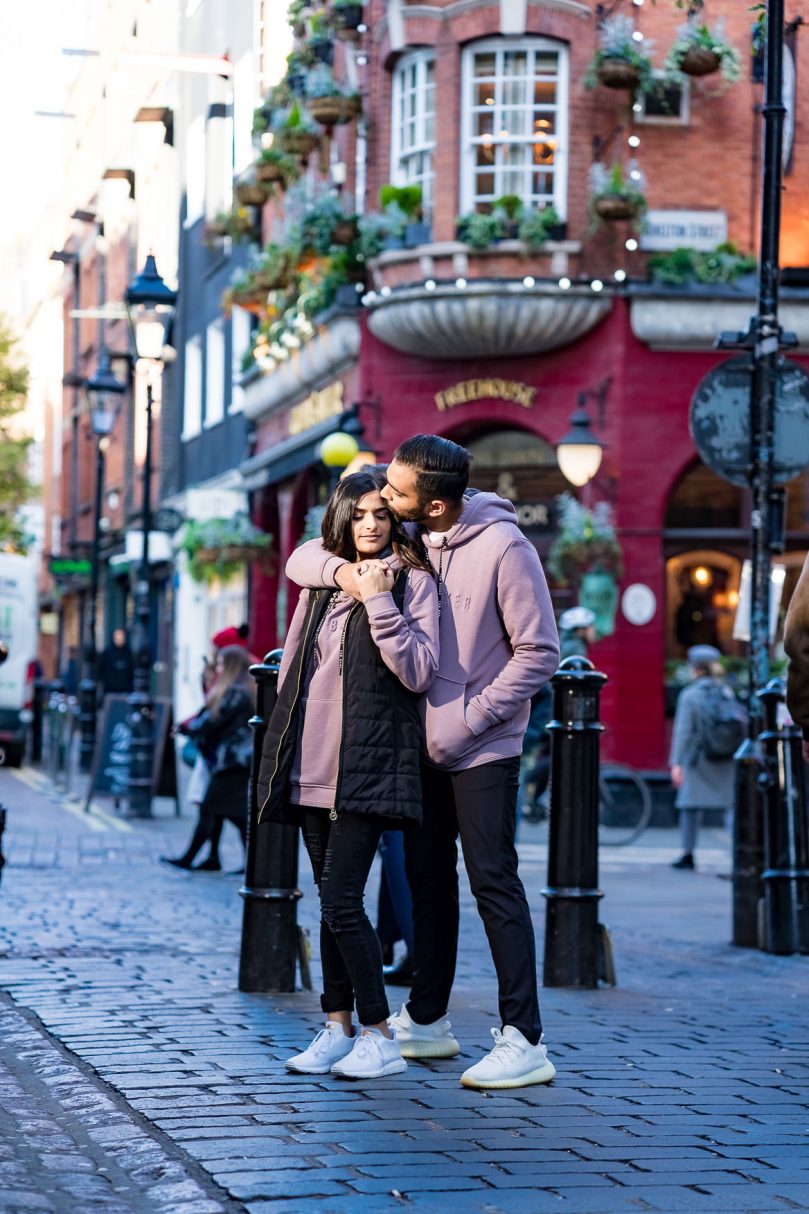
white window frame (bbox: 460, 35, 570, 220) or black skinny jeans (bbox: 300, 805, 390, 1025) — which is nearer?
black skinny jeans (bbox: 300, 805, 390, 1025)

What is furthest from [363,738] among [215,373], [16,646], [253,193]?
[215,373]

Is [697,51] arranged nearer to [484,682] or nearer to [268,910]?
[268,910]

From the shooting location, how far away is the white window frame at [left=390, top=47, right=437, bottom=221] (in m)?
22.5

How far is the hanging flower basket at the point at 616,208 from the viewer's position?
2117cm

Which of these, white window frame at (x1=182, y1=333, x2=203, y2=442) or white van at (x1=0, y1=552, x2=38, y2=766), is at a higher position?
white window frame at (x1=182, y1=333, x2=203, y2=442)

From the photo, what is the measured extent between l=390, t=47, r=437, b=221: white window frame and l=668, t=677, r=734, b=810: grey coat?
7.58 meters

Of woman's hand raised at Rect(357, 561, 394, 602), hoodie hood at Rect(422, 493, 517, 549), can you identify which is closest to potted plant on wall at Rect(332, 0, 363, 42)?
hoodie hood at Rect(422, 493, 517, 549)

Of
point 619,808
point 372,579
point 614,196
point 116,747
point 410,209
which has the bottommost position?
point 619,808

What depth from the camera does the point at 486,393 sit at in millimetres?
22906

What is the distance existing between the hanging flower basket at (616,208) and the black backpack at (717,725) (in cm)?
620

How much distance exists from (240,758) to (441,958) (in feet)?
24.1

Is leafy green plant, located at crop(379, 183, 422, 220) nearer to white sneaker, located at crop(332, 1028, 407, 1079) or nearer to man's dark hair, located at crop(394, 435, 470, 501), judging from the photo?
man's dark hair, located at crop(394, 435, 470, 501)

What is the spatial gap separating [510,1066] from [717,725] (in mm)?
10894

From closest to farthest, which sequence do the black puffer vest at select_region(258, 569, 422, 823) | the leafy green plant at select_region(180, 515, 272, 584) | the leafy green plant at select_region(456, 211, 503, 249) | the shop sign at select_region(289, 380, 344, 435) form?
the black puffer vest at select_region(258, 569, 422, 823) < the leafy green plant at select_region(456, 211, 503, 249) < the shop sign at select_region(289, 380, 344, 435) < the leafy green plant at select_region(180, 515, 272, 584)
